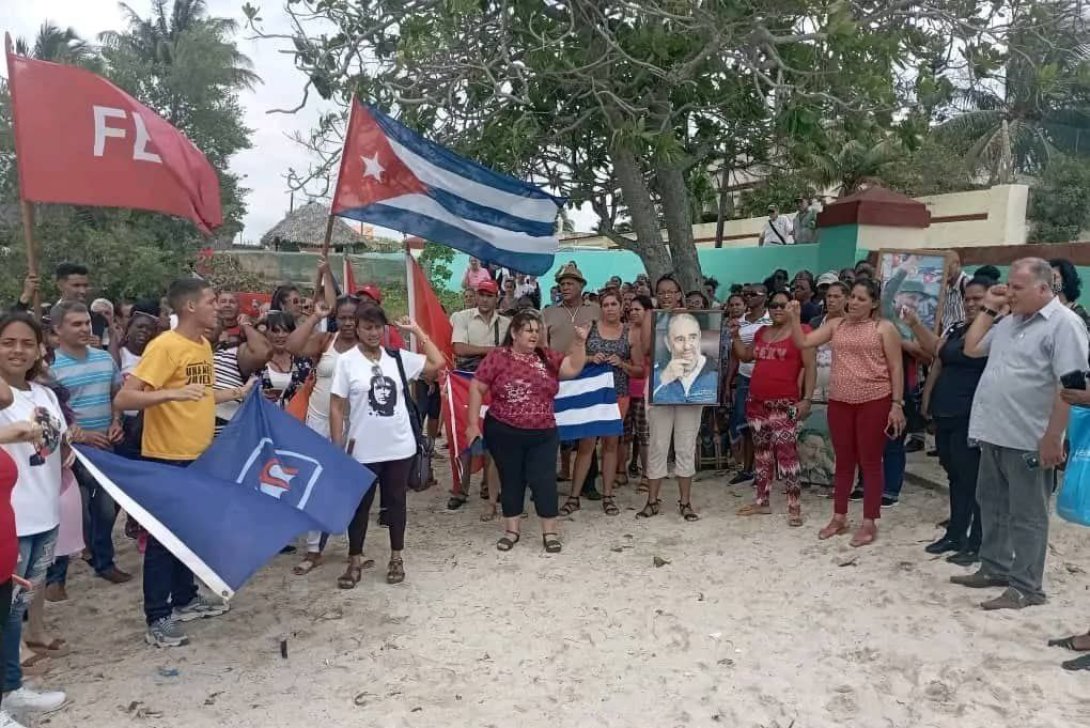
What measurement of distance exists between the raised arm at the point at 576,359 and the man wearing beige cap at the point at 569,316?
0.72 m

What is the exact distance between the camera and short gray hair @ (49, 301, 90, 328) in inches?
176

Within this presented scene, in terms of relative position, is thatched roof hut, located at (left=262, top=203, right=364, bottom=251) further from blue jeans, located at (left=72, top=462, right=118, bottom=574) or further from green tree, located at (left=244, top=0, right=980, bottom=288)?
blue jeans, located at (left=72, top=462, right=118, bottom=574)

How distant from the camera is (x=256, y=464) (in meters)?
4.23

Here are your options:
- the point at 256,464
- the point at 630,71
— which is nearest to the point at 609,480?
the point at 256,464

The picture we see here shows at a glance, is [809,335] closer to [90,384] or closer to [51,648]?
[90,384]

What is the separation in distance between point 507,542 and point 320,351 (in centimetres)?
183

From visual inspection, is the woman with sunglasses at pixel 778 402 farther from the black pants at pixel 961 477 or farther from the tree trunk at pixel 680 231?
the tree trunk at pixel 680 231

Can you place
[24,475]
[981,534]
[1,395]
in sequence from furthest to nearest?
[981,534]
[24,475]
[1,395]

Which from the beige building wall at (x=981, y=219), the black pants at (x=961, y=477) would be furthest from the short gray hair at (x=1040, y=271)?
the beige building wall at (x=981, y=219)

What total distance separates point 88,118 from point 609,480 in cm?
445

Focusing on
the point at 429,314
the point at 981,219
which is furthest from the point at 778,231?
the point at 429,314

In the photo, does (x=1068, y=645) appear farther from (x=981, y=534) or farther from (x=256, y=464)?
(x=256, y=464)

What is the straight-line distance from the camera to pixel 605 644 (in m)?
4.17

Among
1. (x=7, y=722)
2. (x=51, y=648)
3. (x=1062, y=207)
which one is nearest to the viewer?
(x=7, y=722)
